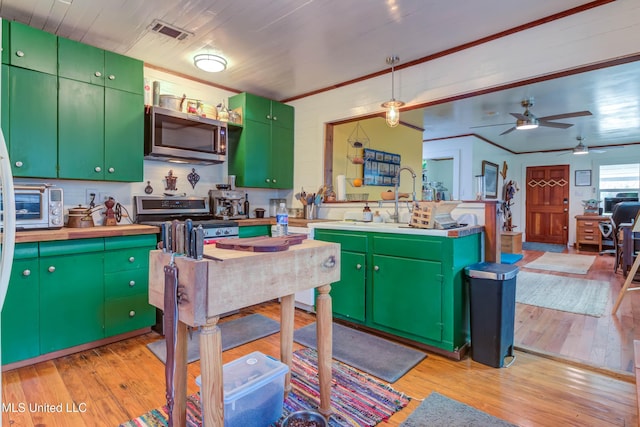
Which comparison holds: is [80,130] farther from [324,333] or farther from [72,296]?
[324,333]

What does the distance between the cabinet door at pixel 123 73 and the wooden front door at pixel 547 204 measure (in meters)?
9.31

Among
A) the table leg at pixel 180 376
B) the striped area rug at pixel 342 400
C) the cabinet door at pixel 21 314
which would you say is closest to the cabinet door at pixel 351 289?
the striped area rug at pixel 342 400

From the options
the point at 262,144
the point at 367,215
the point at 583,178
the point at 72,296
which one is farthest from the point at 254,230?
the point at 583,178

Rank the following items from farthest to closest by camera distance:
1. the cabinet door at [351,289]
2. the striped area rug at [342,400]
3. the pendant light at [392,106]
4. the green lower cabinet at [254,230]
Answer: the green lower cabinet at [254,230], the pendant light at [392,106], the cabinet door at [351,289], the striped area rug at [342,400]

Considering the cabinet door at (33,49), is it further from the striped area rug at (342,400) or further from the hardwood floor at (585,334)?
the hardwood floor at (585,334)

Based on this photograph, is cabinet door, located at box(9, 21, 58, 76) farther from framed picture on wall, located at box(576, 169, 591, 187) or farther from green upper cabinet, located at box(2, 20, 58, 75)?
framed picture on wall, located at box(576, 169, 591, 187)

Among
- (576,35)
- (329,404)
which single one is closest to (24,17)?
(329,404)

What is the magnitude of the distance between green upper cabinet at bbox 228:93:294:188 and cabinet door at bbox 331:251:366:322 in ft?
5.05

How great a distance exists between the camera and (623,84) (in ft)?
13.3

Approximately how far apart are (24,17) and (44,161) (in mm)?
1064

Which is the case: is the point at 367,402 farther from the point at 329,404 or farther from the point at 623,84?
the point at 623,84

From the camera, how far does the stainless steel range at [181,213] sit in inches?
123

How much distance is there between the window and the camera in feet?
25.0

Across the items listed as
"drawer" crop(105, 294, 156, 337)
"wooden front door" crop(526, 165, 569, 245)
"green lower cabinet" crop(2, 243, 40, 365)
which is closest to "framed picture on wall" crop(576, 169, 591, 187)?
"wooden front door" crop(526, 165, 569, 245)
